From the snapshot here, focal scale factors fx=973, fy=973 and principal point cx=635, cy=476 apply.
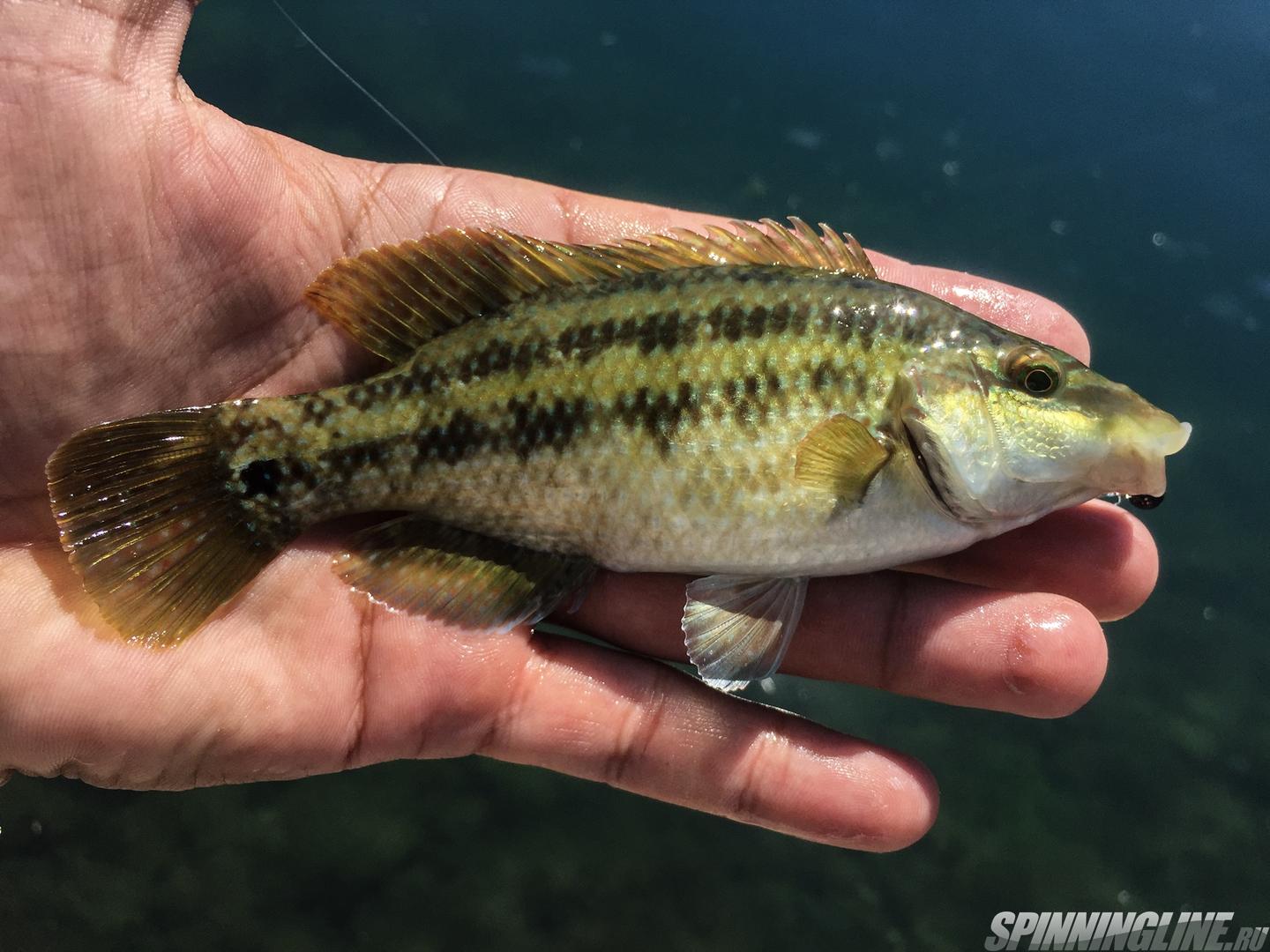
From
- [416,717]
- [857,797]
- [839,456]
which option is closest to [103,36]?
[416,717]

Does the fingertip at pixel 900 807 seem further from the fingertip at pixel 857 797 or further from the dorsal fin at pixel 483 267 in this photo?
the dorsal fin at pixel 483 267

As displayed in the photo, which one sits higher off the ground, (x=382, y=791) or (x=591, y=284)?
(x=591, y=284)

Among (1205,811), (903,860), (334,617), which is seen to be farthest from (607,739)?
(1205,811)

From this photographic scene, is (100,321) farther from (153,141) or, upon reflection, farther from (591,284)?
(591,284)

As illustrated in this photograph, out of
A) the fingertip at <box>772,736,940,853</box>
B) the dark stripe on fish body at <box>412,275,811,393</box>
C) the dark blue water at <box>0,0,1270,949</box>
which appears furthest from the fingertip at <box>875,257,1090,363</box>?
the fingertip at <box>772,736,940,853</box>

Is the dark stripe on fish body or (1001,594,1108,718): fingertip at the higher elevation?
the dark stripe on fish body

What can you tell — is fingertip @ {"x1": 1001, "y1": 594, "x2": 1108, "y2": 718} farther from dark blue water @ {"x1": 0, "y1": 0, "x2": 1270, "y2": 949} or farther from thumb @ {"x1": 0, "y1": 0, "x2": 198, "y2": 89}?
thumb @ {"x1": 0, "y1": 0, "x2": 198, "y2": 89}

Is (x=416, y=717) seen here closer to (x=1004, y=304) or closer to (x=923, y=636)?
(x=923, y=636)
